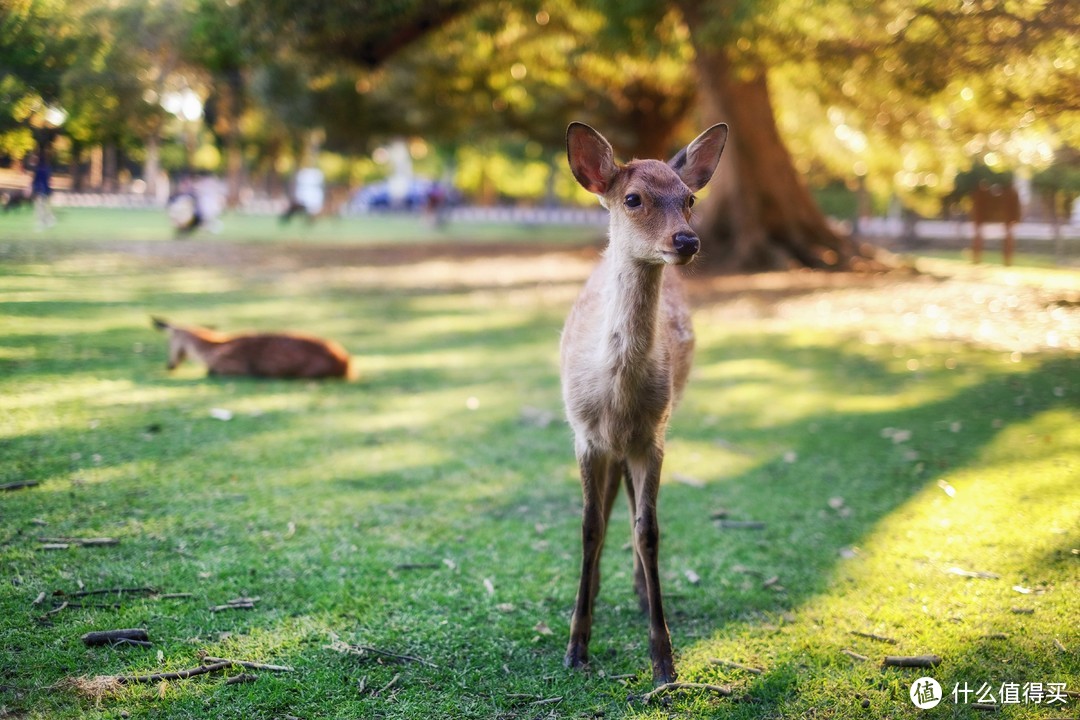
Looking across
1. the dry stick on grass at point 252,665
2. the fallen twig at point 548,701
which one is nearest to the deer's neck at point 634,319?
the fallen twig at point 548,701

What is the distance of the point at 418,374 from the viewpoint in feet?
27.9

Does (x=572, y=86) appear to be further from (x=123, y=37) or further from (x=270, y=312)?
(x=123, y=37)

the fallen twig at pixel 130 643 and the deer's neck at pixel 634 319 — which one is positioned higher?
the deer's neck at pixel 634 319

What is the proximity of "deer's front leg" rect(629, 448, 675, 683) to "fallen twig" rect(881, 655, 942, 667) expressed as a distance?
0.87 metres

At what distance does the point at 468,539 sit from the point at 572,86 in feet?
67.1

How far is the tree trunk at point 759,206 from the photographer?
51.6 feet

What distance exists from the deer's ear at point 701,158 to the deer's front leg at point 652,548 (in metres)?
1.26

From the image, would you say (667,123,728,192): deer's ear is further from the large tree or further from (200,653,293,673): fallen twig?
the large tree

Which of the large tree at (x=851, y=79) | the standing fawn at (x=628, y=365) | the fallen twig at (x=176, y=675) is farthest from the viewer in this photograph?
the large tree at (x=851, y=79)

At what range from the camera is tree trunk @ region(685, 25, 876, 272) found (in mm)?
15727

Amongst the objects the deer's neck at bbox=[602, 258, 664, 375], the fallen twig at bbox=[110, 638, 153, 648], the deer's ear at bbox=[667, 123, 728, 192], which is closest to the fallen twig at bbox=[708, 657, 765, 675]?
the deer's neck at bbox=[602, 258, 664, 375]

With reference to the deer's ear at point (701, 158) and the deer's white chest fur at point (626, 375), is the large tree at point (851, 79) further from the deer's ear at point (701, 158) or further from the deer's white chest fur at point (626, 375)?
the deer's white chest fur at point (626, 375)

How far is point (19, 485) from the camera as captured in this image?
4570mm

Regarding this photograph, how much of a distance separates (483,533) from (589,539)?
1123 mm
